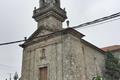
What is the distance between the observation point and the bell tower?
92.5 feet

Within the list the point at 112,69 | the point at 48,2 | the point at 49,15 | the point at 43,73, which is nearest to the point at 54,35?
the point at 49,15

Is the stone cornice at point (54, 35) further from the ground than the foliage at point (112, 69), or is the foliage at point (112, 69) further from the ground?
the stone cornice at point (54, 35)

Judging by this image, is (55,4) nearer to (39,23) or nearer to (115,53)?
(39,23)

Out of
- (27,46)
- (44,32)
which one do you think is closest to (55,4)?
→ (44,32)

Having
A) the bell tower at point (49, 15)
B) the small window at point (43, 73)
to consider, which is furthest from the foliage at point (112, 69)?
the small window at point (43, 73)

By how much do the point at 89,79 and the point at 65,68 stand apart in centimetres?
518

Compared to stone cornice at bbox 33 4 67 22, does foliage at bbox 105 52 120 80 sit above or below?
below

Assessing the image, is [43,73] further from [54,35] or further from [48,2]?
[48,2]

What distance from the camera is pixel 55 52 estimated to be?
1000 inches

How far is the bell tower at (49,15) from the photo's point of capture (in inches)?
1110

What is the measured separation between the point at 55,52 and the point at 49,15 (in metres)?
5.51

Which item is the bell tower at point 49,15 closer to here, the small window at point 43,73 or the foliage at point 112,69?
the small window at point 43,73

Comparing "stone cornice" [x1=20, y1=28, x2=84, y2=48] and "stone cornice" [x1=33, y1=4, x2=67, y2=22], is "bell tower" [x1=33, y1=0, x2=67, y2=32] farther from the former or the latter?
"stone cornice" [x1=20, y1=28, x2=84, y2=48]

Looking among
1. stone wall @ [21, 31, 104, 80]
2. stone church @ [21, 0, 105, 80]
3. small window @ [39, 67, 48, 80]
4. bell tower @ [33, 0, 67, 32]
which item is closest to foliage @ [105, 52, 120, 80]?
stone church @ [21, 0, 105, 80]
